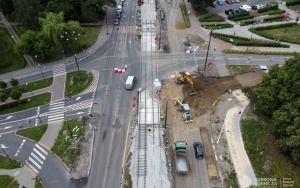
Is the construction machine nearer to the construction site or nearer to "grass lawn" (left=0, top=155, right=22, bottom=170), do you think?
the construction site

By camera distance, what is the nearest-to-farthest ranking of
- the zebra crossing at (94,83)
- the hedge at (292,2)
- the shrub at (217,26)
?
the zebra crossing at (94,83) → the shrub at (217,26) → the hedge at (292,2)

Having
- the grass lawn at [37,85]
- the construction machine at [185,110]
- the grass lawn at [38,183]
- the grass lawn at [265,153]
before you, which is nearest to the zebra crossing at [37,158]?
the grass lawn at [38,183]

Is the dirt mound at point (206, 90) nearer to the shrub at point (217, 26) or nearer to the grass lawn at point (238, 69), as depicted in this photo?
the grass lawn at point (238, 69)

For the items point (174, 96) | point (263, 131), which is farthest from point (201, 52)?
point (263, 131)

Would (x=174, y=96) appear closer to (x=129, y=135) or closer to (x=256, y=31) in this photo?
(x=129, y=135)

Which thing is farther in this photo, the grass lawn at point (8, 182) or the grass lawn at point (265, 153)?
the grass lawn at point (265, 153)

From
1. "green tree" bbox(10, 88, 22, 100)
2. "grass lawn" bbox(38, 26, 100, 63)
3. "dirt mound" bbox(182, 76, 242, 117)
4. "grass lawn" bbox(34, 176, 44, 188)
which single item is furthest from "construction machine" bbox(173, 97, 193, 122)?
"green tree" bbox(10, 88, 22, 100)

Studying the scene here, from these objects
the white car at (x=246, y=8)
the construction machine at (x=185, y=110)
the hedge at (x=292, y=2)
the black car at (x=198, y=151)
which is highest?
the hedge at (x=292, y=2)
